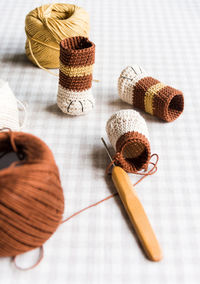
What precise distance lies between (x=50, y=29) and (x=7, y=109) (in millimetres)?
327

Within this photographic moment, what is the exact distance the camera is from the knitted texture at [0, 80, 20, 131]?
34.8 inches

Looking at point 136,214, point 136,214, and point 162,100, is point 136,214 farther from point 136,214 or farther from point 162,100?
point 162,100

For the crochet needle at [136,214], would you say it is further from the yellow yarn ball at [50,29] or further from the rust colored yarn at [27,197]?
the yellow yarn ball at [50,29]

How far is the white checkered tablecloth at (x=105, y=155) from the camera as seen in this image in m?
0.72

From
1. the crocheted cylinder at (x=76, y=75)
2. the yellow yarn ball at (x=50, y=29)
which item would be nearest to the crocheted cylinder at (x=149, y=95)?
the crocheted cylinder at (x=76, y=75)

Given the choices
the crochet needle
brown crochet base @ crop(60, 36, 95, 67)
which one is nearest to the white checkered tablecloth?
the crochet needle

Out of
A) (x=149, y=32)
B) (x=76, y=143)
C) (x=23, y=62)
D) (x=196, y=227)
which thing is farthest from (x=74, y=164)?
(x=149, y=32)

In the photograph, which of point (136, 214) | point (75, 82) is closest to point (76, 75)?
point (75, 82)

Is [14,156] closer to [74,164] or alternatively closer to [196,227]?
[74,164]

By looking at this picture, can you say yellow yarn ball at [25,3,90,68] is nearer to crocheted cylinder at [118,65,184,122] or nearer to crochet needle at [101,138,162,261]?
crocheted cylinder at [118,65,184,122]

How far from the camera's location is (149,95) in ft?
3.26

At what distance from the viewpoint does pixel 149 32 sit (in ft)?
4.67

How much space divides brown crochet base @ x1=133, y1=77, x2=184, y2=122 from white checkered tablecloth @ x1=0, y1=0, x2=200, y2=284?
3cm

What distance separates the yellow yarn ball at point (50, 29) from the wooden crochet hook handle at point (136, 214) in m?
0.48
